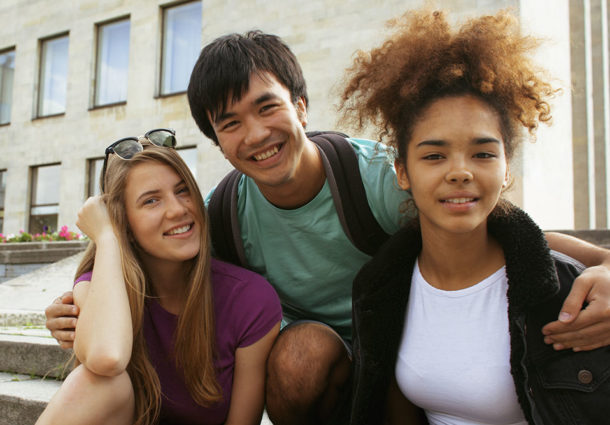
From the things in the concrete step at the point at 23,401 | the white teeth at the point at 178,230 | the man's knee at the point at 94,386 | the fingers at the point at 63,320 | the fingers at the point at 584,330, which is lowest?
the concrete step at the point at 23,401

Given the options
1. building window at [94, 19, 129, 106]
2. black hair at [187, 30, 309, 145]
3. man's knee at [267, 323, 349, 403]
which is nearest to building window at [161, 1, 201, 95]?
building window at [94, 19, 129, 106]

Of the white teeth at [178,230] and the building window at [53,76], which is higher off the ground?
the building window at [53,76]

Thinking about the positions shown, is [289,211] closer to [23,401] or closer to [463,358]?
[463,358]

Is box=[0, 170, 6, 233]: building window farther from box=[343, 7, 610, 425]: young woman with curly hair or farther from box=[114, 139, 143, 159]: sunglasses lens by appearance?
box=[343, 7, 610, 425]: young woman with curly hair

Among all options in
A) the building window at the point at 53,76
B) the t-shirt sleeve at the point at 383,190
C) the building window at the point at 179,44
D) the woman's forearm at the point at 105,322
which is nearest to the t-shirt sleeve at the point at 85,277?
the woman's forearm at the point at 105,322

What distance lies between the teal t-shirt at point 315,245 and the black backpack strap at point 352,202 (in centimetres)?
3

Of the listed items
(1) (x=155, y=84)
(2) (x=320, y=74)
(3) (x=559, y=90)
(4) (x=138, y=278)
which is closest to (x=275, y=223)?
(4) (x=138, y=278)

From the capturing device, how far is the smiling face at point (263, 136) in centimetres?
263

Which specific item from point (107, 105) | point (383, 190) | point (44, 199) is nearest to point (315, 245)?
point (383, 190)

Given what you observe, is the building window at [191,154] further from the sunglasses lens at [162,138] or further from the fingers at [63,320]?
the fingers at [63,320]

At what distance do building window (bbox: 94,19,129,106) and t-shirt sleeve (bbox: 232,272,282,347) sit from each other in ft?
46.2

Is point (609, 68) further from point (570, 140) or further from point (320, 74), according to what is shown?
point (320, 74)

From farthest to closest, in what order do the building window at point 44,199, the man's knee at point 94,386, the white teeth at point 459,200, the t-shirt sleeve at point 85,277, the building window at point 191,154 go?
the building window at point 44,199 < the building window at point 191,154 < the t-shirt sleeve at point 85,277 < the man's knee at point 94,386 < the white teeth at point 459,200

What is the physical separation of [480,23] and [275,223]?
1332 millimetres
